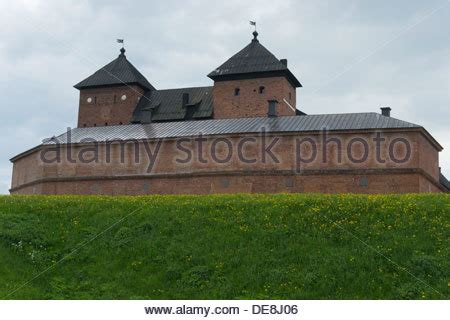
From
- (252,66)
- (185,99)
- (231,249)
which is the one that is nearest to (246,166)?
(231,249)

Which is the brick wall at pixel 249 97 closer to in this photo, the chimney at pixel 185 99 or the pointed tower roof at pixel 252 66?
the pointed tower roof at pixel 252 66

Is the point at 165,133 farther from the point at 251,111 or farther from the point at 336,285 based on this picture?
the point at 336,285

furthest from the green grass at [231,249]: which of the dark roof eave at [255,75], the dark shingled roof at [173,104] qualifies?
the dark shingled roof at [173,104]

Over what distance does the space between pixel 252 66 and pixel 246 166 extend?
53.5 ft

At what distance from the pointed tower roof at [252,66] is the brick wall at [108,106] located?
8.66 metres

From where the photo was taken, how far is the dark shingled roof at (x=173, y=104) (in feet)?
151

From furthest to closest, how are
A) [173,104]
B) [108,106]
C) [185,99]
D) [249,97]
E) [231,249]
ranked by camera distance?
1. [108,106]
2. [173,104]
3. [185,99]
4. [249,97]
5. [231,249]

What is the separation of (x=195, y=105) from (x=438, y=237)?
3297 cm

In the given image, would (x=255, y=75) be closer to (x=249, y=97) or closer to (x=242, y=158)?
(x=249, y=97)

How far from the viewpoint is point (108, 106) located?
48656 millimetres

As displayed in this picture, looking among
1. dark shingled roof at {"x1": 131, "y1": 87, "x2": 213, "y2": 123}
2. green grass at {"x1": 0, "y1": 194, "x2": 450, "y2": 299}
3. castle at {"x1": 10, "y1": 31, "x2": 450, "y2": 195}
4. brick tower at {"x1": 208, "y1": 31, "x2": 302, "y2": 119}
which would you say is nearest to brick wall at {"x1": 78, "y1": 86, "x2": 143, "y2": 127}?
dark shingled roof at {"x1": 131, "y1": 87, "x2": 213, "y2": 123}

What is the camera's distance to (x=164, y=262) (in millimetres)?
14969

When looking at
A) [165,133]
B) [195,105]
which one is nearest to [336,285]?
[165,133]

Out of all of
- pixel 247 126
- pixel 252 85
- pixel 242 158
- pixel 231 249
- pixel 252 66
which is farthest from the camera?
pixel 252 66
